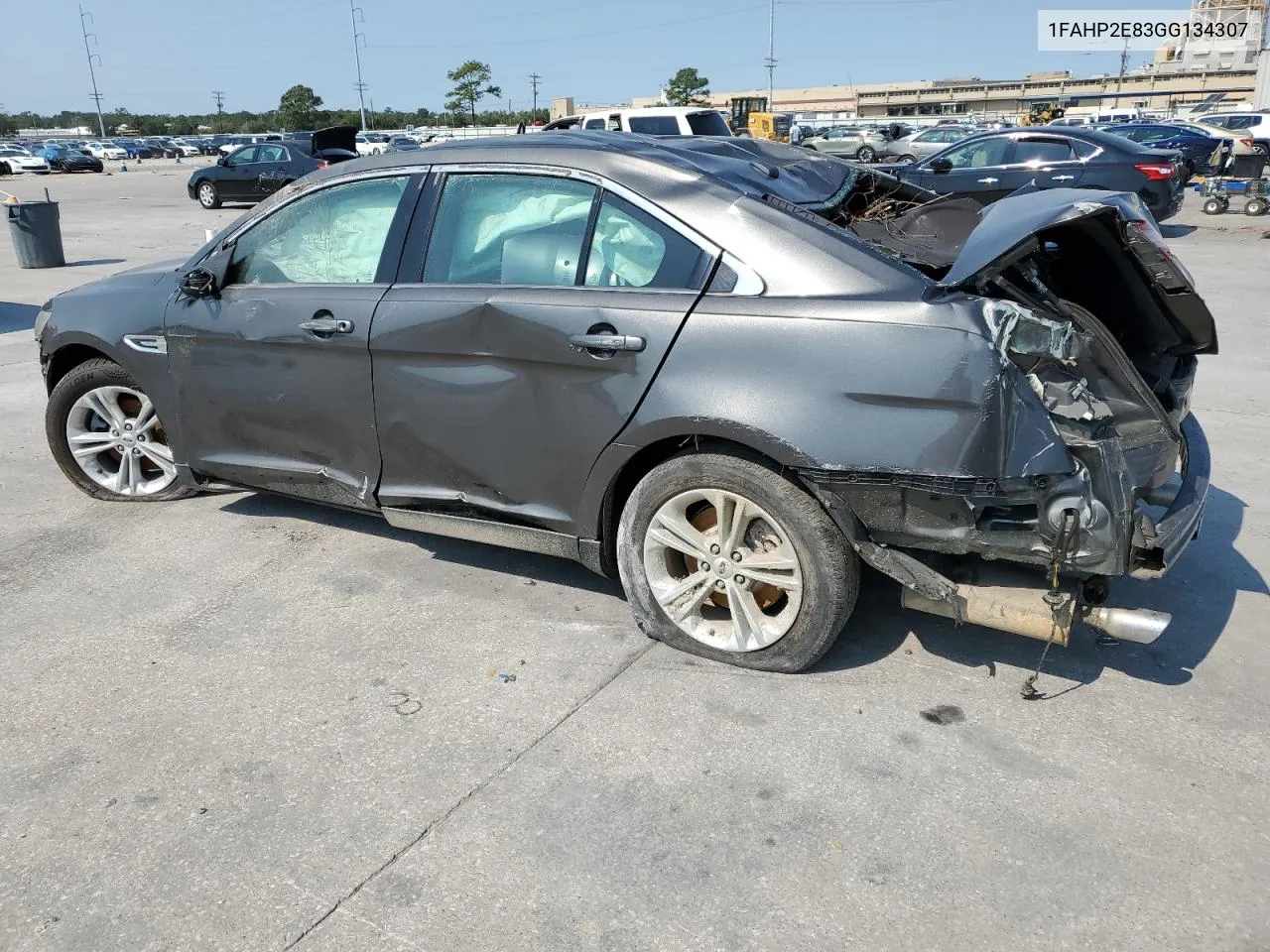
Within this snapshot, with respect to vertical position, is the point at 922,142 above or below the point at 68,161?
below

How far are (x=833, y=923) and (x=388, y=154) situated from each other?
3243mm

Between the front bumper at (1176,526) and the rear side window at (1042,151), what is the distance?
40.7 ft

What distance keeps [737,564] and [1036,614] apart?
940 millimetres

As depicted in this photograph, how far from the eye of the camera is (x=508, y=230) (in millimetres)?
3768

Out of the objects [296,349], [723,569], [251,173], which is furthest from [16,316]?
[251,173]

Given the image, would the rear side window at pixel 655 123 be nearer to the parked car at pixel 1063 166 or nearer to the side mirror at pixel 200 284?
the parked car at pixel 1063 166

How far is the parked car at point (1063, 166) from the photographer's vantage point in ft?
47.3

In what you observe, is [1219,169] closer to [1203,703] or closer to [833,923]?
[1203,703]

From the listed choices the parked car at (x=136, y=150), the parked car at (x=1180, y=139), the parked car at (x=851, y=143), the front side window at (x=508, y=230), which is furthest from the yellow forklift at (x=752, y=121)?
the parked car at (x=136, y=150)

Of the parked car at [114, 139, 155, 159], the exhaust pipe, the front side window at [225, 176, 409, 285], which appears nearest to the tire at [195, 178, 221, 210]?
the front side window at [225, 176, 409, 285]

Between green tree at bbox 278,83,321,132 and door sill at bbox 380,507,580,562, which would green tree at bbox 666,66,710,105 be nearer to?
green tree at bbox 278,83,321,132

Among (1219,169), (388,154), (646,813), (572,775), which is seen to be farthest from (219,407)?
(1219,169)

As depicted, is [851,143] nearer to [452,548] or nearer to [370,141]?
[370,141]

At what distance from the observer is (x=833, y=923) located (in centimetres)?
238
